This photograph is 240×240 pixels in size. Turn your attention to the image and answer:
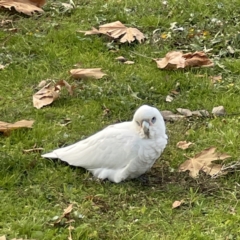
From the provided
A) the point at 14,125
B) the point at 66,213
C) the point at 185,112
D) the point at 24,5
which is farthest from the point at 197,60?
the point at 66,213

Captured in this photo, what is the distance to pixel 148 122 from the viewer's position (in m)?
3.98

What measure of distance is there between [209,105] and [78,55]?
4.67 feet

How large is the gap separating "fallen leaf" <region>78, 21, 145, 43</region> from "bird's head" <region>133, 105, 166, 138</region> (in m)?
2.14

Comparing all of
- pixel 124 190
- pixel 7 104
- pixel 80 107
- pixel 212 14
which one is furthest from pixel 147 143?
pixel 212 14

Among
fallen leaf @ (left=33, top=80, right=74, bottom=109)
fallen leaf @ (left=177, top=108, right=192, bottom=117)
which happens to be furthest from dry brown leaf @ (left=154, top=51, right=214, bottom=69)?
fallen leaf @ (left=33, top=80, right=74, bottom=109)

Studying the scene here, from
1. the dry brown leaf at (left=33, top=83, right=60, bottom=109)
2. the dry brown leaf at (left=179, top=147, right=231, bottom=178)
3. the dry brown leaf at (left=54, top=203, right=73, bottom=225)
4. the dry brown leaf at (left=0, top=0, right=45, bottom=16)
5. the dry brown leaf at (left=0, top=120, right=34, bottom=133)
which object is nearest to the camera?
the dry brown leaf at (left=54, top=203, right=73, bottom=225)

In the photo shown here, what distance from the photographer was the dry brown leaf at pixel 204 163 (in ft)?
13.7

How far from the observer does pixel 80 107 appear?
5117 millimetres

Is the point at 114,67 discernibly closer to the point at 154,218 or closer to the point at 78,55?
the point at 78,55

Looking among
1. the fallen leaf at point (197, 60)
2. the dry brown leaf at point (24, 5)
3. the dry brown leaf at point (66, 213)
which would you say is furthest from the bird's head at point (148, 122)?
the dry brown leaf at point (24, 5)

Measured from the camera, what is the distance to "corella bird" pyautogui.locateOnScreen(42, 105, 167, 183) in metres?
3.99

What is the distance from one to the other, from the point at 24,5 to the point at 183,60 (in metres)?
1.95

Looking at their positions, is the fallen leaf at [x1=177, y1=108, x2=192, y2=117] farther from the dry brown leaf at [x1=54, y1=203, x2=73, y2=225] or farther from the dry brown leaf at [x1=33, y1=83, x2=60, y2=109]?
the dry brown leaf at [x1=54, y1=203, x2=73, y2=225]

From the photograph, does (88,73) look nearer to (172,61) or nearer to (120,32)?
(172,61)
